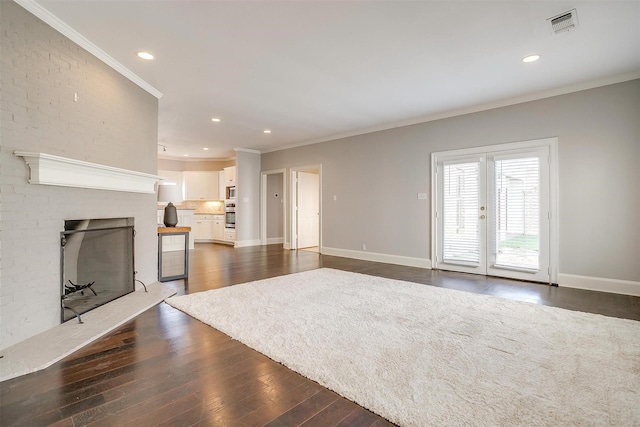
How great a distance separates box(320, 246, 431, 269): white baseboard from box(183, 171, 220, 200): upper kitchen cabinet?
494 cm

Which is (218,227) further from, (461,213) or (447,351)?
(447,351)

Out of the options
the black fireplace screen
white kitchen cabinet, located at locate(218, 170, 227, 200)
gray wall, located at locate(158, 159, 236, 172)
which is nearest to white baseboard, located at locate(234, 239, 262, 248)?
white kitchen cabinet, located at locate(218, 170, 227, 200)

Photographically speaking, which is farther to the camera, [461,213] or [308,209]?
[308,209]

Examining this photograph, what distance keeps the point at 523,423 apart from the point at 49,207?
375cm

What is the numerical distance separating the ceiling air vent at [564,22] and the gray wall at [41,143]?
4.55m

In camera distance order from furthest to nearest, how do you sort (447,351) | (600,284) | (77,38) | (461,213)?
(461,213) < (600,284) < (77,38) < (447,351)

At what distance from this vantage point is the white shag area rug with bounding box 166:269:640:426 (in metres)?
1.63

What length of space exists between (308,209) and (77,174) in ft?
20.2

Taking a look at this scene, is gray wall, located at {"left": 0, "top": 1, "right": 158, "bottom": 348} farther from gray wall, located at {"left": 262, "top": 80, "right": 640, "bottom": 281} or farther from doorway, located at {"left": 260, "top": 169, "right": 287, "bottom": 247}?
doorway, located at {"left": 260, "top": 169, "right": 287, "bottom": 247}

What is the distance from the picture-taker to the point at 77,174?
9.26 feet

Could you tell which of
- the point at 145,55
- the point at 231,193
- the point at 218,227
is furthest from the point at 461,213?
the point at 218,227

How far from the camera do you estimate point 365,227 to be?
6.63 m

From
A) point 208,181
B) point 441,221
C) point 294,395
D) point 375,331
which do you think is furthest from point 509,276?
point 208,181

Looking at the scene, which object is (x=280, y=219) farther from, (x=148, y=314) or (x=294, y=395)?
(x=294, y=395)
